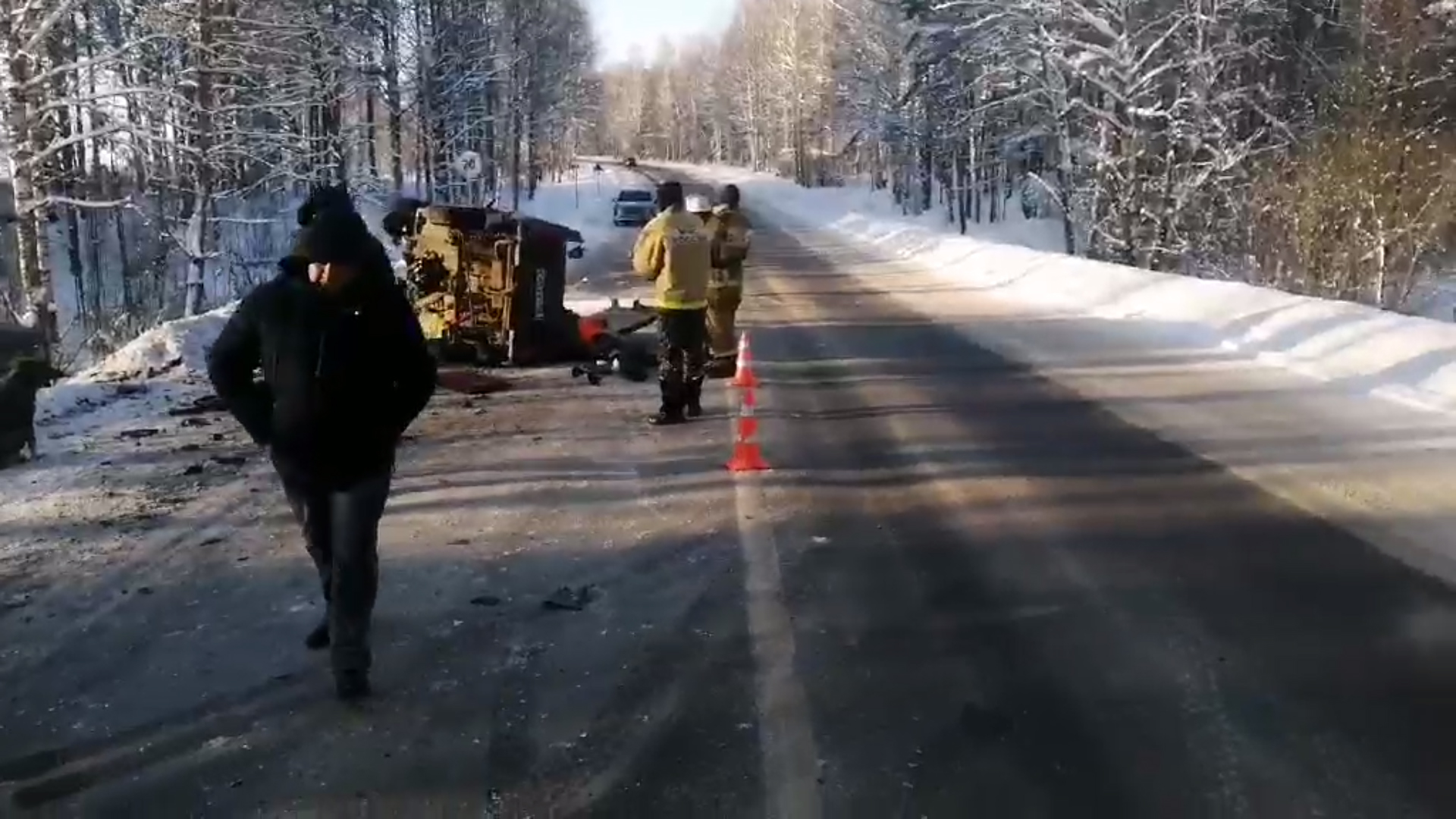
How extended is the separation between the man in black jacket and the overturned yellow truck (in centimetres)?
860

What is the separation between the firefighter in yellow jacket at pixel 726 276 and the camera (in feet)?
39.8

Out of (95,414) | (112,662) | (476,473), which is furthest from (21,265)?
(112,662)

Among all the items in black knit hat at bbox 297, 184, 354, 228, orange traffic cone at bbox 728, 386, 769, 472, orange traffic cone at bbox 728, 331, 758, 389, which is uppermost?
black knit hat at bbox 297, 184, 354, 228

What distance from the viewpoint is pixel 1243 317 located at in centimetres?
1572

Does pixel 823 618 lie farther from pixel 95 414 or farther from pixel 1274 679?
pixel 95 414

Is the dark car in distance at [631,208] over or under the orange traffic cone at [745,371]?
over

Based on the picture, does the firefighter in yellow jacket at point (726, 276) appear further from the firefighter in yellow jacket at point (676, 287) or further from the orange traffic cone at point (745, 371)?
the orange traffic cone at point (745, 371)

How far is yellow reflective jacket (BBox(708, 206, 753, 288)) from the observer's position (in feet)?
39.5

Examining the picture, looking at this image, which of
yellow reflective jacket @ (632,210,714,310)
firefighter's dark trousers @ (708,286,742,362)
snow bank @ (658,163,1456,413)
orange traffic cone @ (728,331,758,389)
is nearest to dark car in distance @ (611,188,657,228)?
snow bank @ (658,163,1456,413)

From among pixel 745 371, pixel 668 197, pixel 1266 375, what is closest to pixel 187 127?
pixel 668 197

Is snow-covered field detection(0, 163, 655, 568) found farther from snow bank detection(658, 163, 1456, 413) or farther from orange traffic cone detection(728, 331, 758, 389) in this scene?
snow bank detection(658, 163, 1456, 413)

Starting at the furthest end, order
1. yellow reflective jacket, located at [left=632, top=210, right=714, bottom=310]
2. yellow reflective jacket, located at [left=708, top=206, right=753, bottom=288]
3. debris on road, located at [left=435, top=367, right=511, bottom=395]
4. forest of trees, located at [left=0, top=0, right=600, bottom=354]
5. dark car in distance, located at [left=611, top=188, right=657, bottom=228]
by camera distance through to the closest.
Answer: dark car in distance, located at [left=611, top=188, right=657, bottom=228] → forest of trees, located at [left=0, top=0, right=600, bottom=354] → debris on road, located at [left=435, top=367, right=511, bottom=395] → yellow reflective jacket, located at [left=708, top=206, right=753, bottom=288] → yellow reflective jacket, located at [left=632, top=210, right=714, bottom=310]

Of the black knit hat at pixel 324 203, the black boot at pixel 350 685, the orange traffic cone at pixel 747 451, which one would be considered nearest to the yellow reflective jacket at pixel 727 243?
the orange traffic cone at pixel 747 451

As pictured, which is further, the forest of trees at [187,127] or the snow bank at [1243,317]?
the forest of trees at [187,127]
